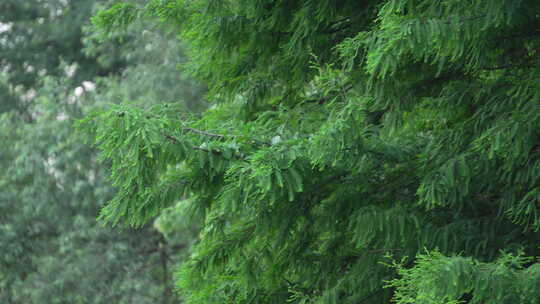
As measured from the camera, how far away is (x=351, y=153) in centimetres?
330

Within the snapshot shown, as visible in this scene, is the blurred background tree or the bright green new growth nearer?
the bright green new growth

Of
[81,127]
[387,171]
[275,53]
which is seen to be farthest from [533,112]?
[81,127]

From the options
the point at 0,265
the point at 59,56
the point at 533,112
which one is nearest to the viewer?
the point at 533,112

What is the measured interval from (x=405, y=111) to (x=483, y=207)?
2.28 feet

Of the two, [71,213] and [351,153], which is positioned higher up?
[351,153]

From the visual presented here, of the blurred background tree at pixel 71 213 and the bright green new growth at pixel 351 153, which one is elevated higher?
the bright green new growth at pixel 351 153

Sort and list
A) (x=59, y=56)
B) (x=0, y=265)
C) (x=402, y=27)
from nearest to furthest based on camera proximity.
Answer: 1. (x=402, y=27)
2. (x=0, y=265)
3. (x=59, y=56)

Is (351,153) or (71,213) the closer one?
(351,153)

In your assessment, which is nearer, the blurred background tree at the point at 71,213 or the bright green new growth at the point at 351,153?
the bright green new growth at the point at 351,153

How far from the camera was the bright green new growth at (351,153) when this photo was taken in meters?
3.03

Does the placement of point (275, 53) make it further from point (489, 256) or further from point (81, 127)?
point (489, 256)

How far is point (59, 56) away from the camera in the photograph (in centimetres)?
1700

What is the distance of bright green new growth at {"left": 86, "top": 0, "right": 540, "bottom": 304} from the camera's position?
3.03 metres

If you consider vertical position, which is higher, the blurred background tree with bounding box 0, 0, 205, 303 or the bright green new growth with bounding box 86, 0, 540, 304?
the bright green new growth with bounding box 86, 0, 540, 304
